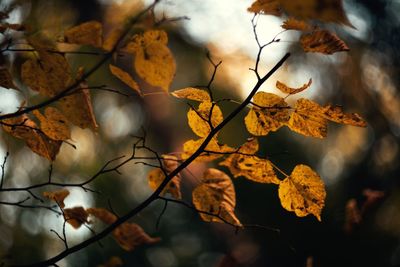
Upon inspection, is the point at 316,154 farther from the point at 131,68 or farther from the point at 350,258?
the point at 131,68

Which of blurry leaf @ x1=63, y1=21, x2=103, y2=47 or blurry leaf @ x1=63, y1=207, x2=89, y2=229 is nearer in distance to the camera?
blurry leaf @ x1=63, y1=21, x2=103, y2=47

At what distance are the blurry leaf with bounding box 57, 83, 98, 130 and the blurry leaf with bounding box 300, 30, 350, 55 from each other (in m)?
0.23

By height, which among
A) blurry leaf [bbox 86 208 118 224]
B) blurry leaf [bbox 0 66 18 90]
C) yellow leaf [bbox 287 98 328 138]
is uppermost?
blurry leaf [bbox 0 66 18 90]

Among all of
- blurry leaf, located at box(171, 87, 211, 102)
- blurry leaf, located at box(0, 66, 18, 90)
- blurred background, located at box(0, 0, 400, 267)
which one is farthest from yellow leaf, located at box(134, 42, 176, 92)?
blurred background, located at box(0, 0, 400, 267)

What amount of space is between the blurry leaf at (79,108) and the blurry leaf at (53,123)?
0.02 metres

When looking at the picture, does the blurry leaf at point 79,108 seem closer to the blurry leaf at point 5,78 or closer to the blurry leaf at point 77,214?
the blurry leaf at point 5,78

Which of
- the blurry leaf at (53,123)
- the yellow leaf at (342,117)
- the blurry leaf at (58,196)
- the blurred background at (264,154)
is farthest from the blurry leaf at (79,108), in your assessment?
the blurred background at (264,154)

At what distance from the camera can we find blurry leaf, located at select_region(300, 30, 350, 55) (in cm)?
45

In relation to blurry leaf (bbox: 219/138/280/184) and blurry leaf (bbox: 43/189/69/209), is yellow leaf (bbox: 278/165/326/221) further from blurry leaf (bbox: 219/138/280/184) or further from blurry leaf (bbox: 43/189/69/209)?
blurry leaf (bbox: 43/189/69/209)

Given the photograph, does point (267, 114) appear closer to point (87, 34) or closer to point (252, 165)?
point (252, 165)

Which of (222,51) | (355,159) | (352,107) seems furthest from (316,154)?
(222,51)

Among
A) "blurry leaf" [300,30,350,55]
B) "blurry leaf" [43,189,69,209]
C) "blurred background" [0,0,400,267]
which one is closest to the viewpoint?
"blurry leaf" [300,30,350,55]

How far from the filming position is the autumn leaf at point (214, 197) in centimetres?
55

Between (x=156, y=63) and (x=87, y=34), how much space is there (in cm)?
8
